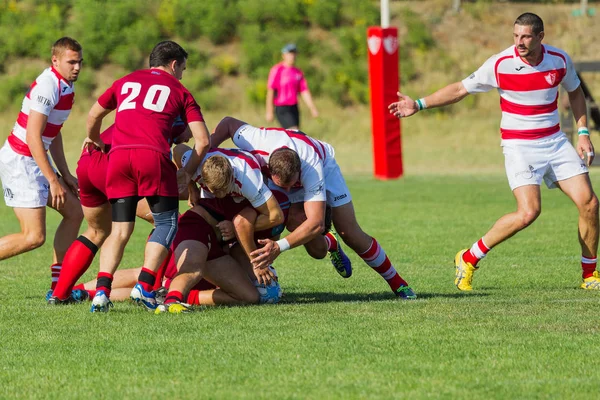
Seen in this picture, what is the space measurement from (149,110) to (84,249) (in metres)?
1.18

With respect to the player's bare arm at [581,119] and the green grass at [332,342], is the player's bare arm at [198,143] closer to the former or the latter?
the green grass at [332,342]

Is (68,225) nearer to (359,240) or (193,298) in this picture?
(193,298)

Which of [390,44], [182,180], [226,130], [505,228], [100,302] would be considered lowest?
[100,302]

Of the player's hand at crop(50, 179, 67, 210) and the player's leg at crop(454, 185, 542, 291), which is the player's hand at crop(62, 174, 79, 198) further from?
the player's leg at crop(454, 185, 542, 291)

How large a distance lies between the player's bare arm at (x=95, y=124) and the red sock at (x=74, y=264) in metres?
0.69

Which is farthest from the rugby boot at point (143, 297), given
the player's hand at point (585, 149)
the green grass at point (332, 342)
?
the player's hand at point (585, 149)

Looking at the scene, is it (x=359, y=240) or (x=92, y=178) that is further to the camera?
(x=359, y=240)

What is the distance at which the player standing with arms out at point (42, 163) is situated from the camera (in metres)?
7.47

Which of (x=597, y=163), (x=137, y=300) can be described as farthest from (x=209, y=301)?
(x=597, y=163)

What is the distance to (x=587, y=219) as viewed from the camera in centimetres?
821

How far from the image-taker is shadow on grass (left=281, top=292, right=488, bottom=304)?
772cm

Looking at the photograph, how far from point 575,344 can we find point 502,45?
28901 millimetres

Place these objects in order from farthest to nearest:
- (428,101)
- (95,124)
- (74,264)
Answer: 1. (428,101)
2. (74,264)
3. (95,124)

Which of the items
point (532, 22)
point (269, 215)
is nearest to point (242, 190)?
point (269, 215)
